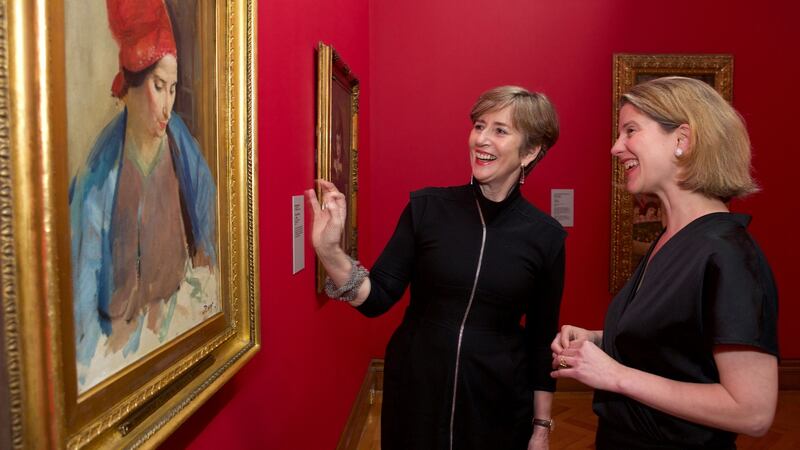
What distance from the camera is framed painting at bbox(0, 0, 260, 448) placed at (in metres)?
0.71

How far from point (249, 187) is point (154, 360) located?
61 cm

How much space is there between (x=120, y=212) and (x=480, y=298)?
A: 4.27 ft

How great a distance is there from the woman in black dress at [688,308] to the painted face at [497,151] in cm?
45

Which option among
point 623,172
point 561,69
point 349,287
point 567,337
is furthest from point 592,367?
point 561,69

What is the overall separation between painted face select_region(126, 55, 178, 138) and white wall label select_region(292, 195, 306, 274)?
3.77ft

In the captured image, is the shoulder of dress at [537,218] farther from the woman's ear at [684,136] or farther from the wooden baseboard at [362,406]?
the wooden baseboard at [362,406]

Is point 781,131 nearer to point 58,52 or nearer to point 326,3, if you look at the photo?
point 326,3

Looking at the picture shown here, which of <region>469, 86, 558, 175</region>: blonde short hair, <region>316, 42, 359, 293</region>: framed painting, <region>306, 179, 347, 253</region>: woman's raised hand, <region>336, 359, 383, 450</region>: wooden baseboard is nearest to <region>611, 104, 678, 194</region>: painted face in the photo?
<region>469, 86, 558, 175</region>: blonde short hair

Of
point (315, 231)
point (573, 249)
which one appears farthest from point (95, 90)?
point (573, 249)

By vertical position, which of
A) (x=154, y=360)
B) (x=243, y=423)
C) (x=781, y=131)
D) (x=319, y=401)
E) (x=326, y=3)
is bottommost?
(x=319, y=401)

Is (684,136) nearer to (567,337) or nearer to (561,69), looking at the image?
(567,337)

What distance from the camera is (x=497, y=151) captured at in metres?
2.03

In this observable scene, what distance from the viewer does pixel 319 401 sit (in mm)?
2838

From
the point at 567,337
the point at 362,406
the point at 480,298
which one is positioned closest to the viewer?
the point at 567,337
